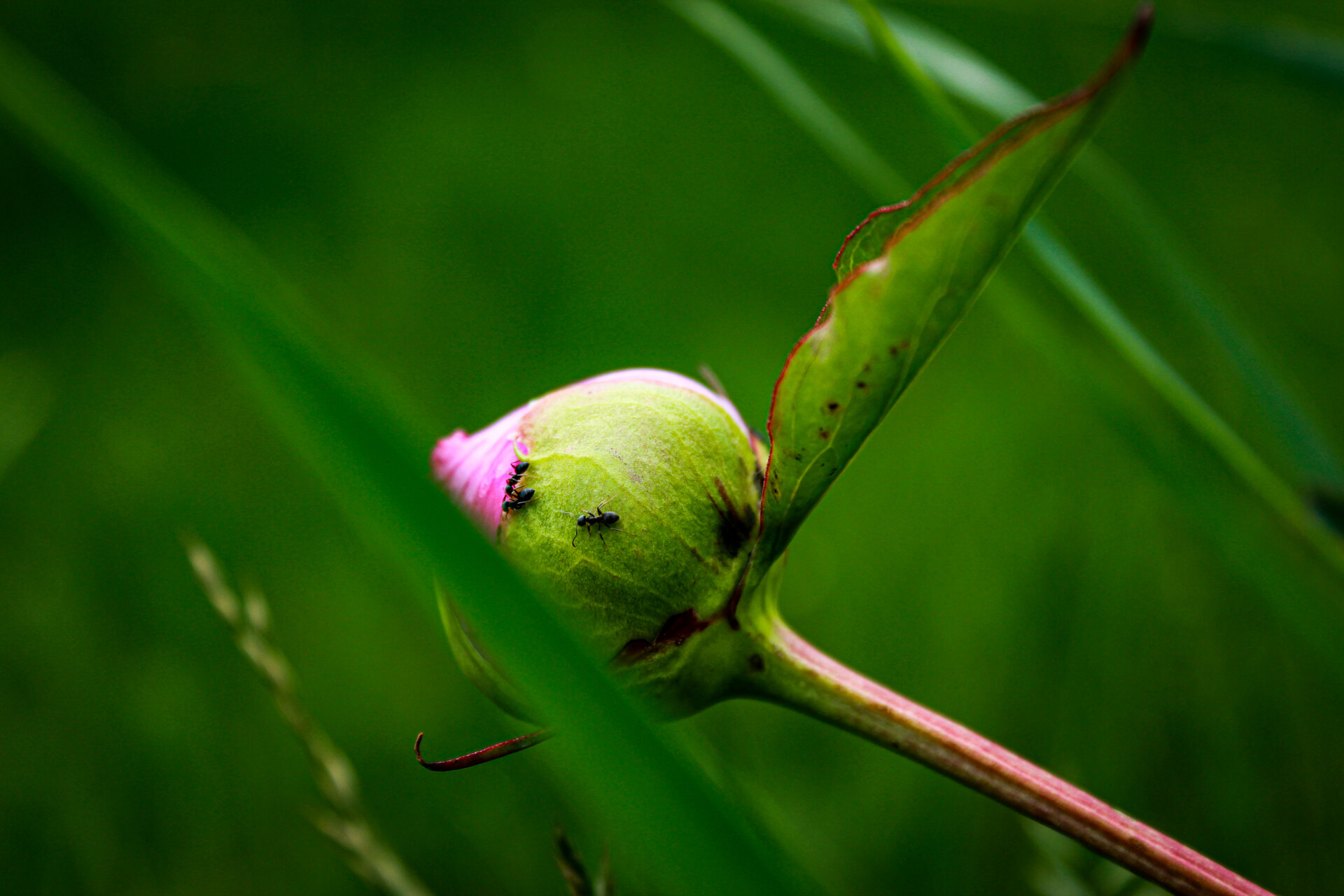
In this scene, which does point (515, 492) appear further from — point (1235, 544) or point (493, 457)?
point (1235, 544)

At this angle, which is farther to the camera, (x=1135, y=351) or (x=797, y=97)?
(x=797, y=97)

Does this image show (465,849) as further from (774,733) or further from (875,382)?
(875,382)

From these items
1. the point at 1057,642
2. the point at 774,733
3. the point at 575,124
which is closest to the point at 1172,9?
the point at 575,124

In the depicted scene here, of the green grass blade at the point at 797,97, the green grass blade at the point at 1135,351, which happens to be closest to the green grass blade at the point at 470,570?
the green grass blade at the point at 1135,351

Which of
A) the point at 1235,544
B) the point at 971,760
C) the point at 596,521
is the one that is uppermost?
the point at 596,521

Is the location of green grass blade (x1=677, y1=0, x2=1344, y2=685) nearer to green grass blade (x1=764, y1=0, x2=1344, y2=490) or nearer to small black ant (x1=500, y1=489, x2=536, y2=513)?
green grass blade (x1=764, y1=0, x2=1344, y2=490)

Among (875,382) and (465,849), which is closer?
(875,382)

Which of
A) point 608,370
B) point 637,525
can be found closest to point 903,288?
point 637,525
